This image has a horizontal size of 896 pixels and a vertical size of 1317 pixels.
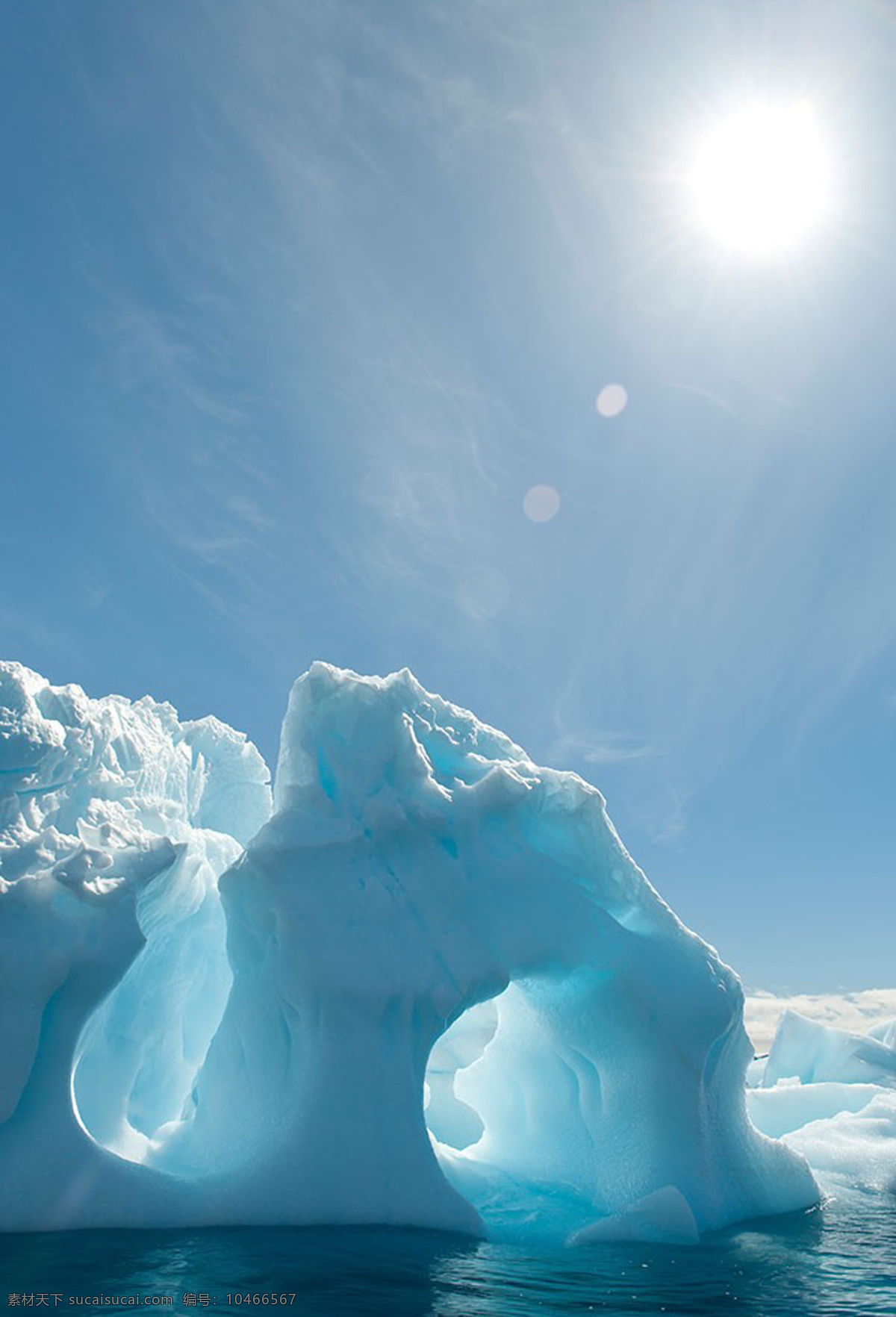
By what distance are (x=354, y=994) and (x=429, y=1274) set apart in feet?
11.8

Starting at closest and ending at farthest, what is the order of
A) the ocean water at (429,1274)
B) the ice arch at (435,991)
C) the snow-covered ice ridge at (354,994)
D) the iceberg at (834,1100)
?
the ocean water at (429,1274) < the snow-covered ice ridge at (354,994) < the ice arch at (435,991) < the iceberg at (834,1100)

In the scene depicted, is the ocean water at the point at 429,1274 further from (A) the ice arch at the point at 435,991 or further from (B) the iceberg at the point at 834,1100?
(B) the iceberg at the point at 834,1100

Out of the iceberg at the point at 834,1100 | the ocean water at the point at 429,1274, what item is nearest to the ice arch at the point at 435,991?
the ocean water at the point at 429,1274

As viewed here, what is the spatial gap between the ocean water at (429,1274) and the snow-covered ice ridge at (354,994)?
76 centimetres

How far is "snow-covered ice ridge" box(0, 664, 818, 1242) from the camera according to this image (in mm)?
10422

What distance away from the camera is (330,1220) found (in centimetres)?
1031

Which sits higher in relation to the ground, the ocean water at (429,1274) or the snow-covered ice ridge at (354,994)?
the snow-covered ice ridge at (354,994)

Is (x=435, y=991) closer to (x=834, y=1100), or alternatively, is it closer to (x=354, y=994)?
(x=354, y=994)

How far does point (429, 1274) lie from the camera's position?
8.48 m

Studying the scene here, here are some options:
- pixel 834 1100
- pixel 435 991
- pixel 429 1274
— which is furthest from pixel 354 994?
pixel 834 1100

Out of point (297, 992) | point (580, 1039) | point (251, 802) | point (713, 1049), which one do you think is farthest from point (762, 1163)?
point (251, 802)

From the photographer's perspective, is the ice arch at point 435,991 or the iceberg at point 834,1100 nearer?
the ice arch at point 435,991

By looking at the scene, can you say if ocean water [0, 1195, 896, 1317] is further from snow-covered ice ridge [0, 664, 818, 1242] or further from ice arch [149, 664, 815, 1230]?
ice arch [149, 664, 815, 1230]

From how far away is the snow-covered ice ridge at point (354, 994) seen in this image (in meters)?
10.4
